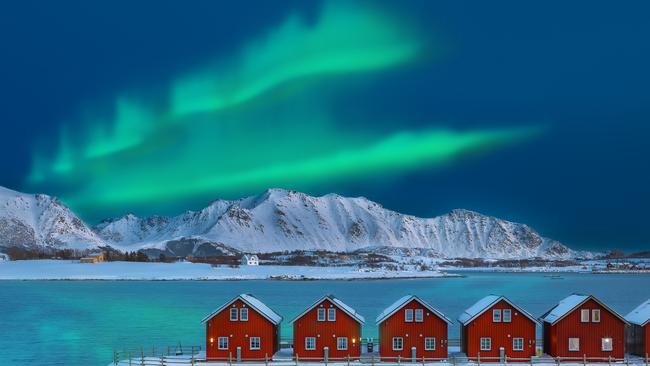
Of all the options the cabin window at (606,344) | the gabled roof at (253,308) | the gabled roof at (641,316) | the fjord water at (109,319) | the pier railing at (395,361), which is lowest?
the fjord water at (109,319)

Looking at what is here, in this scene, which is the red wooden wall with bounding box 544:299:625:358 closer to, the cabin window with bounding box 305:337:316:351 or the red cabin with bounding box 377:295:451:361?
Answer: the red cabin with bounding box 377:295:451:361

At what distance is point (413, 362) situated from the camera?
196ft

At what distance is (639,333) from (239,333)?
97.6ft

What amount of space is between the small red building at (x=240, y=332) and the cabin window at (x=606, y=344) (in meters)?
23.8

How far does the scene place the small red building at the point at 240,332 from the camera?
6062cm

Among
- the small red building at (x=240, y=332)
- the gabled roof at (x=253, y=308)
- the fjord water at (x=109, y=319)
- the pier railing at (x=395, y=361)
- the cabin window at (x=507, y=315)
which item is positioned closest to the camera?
the pier railing at (x=395, y=361)

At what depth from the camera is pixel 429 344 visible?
6100 centimetres

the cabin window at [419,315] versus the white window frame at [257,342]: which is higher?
the cabin window at [419,315]

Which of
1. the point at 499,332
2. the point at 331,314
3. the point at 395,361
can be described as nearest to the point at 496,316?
the point at 499,332

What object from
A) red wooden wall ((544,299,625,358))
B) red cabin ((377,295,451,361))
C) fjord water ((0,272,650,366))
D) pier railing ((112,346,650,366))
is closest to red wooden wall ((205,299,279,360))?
pier railing ((112,346,650,366))

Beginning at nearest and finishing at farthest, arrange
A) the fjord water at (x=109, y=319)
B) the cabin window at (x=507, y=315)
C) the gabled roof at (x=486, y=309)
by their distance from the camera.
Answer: the gabled roof at (x=486, y=309), the cabin window at (x=507, y=315), the fjord water at (x=109, y=319)

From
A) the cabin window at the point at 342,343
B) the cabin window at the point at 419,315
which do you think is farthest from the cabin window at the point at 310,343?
the cabin window at the point at 419,315

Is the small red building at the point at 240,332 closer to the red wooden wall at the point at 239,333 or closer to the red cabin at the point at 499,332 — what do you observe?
the red wooden wall at the point at 239,333

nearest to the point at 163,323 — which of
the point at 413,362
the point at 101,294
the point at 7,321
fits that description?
the point at 7,321
